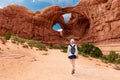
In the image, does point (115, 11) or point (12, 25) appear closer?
point (115, 11)

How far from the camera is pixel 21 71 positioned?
45.8 ft

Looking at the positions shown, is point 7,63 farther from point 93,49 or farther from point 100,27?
point 100,27

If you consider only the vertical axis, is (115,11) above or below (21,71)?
Answer: above

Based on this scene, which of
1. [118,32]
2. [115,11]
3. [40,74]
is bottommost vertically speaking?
[40,74]

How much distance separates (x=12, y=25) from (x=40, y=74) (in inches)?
1477

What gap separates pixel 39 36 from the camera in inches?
1986

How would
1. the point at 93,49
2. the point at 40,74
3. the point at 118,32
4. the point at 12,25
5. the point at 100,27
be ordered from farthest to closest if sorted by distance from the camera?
the point at 12,25 → the point at 100,27 → the point at 118,32 → the point at 93,49 → the point at 40,74

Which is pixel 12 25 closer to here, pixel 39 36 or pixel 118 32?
pixel 39 36

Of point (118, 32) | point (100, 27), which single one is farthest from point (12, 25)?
point (118, 32)

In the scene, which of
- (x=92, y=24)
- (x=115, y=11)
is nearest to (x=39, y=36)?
(x=92, y=24)

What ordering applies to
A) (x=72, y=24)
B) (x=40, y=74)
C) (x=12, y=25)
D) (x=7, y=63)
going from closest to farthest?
(x=40, y=74) < (x=7, y=63) < (x=12, y=25) < (x=72, y=24)

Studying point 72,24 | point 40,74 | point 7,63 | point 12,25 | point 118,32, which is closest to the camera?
point 40,74

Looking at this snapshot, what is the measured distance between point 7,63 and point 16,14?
35.6 metres

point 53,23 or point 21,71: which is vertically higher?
point 53,23
